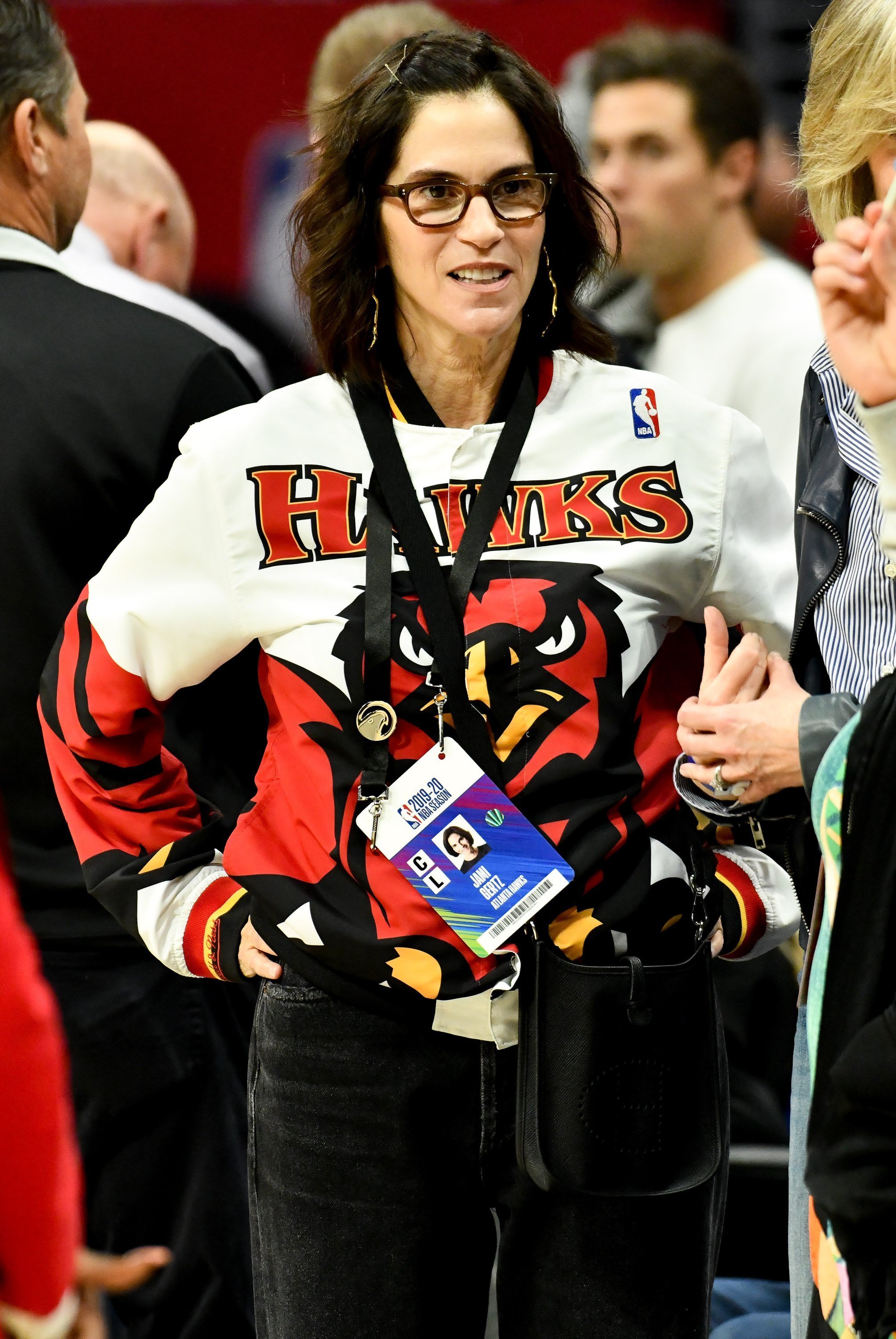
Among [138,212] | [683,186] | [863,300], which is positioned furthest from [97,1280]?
[683,186]

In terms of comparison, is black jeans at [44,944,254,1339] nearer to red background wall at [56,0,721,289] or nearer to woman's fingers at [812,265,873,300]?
woman's fingers at [812,265,873,300]

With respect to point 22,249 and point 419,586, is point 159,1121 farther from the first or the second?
point 22,249

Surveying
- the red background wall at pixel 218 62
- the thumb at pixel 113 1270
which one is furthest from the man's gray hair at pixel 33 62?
the red background wall at pixel 218 62

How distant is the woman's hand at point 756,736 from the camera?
157 centimetres

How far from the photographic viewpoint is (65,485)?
2.21 m

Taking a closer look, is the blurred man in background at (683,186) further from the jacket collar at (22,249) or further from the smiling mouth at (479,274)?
the smiling mouth at (479,274)

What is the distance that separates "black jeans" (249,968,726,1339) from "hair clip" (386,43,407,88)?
1.04m

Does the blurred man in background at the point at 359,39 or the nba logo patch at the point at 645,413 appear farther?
the blurred man in background at the point at 359,39

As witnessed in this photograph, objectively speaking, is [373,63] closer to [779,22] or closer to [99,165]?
[99,165]

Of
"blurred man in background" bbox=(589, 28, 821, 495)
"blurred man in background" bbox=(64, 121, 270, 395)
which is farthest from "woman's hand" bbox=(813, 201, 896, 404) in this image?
"blurred man in background" bbox=(589, 28, 821, 495)

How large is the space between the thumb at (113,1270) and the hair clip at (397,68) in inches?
50.3

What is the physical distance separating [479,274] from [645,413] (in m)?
0.25

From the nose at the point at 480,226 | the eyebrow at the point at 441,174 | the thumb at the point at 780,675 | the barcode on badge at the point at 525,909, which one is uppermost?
the eyebrow at the point at 441,174

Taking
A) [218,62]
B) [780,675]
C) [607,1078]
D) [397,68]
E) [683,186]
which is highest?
[218,62]
